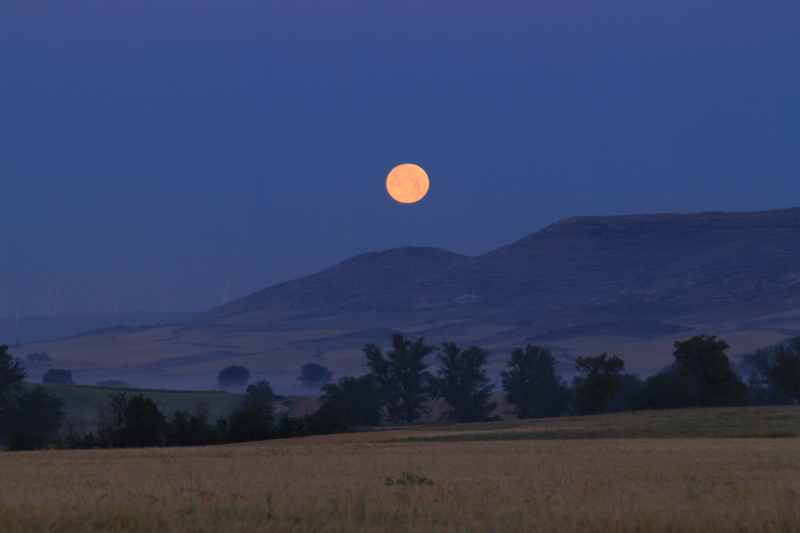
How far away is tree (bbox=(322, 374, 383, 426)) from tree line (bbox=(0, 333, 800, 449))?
0.22 meters

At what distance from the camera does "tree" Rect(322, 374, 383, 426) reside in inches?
5433

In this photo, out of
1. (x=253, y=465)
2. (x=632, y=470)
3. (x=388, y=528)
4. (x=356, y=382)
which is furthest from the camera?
(x=356, y=382)

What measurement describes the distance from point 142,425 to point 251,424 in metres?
12.6

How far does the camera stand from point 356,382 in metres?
144

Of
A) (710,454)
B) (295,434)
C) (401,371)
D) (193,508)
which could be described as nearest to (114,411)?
(295,434)

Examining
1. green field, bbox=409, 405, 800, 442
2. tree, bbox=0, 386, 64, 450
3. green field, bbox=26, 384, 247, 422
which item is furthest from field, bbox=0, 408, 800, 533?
green field, bbox=26, 384, 247, 422

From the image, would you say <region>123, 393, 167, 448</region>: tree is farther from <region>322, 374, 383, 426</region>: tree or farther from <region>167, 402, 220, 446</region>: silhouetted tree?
<region>322, 374, 383, 426</region>: tree

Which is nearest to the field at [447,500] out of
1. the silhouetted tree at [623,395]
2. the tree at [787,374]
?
the tree at [787,374]

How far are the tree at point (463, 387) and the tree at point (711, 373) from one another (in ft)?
172

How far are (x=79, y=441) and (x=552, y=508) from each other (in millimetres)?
58635

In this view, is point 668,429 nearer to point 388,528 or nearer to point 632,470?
point 632,470

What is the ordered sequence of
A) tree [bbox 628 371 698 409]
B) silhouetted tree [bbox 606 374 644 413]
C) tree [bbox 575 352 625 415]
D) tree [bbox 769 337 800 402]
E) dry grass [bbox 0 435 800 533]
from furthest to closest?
1. silhouetted tree [bbox 606 374 644 413]
2. tree [bbox 575 352 625 415]
3. tree [bbox 769 337 800 402]
4. tree [bbox 628 371 698 409]
5. dry grass [bbox 0 435 800 533]

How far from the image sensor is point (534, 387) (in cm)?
14400

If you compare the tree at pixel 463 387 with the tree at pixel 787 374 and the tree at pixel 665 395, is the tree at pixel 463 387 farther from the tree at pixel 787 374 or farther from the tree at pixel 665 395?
the tree at pixel 787 374
